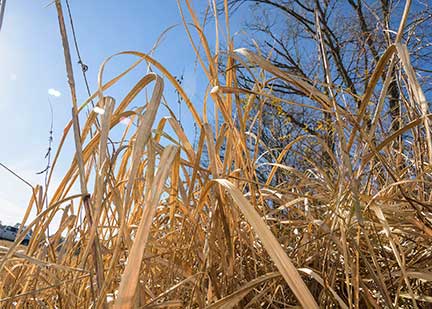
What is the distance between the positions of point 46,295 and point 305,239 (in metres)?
0.35

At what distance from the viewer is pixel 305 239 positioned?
1.42 ft

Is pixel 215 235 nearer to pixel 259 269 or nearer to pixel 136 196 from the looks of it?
pixel 259 269

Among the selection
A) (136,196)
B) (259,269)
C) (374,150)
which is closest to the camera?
(374,150)

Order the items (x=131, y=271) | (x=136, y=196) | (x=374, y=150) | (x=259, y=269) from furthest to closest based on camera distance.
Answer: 1. (x=136, y=196)
2. (x=259, y=269)
3. (x=374, y=150)
4. (x=131, y=271)

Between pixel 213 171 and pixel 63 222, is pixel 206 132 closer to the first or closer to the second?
pixel 213 171

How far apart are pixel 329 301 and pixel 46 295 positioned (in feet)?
1.19

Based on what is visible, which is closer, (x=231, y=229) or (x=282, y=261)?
(x=282, y=261)

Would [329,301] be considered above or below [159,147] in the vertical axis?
below

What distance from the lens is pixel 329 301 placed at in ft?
1.12

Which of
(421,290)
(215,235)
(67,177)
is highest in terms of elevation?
(67,177)

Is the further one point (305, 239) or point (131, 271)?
point (305, 239)

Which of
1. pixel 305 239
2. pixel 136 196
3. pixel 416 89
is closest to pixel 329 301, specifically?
pixel 305 239

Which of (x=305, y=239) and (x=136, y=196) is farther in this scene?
(x=136, y=196)

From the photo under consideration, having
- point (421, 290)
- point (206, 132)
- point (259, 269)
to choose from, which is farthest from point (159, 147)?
point (421, 290)
